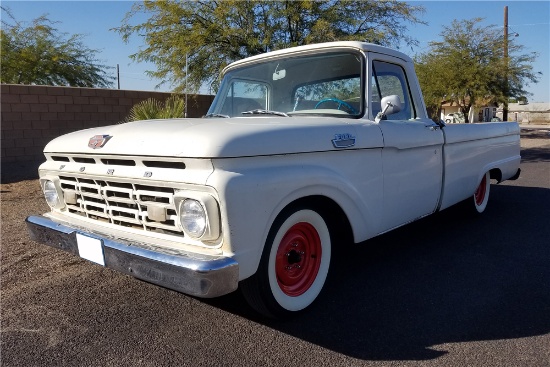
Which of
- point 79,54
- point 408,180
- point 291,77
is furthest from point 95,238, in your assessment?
point 79,54

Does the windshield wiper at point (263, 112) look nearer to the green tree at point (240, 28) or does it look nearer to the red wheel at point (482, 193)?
the red wheel at point (482, 193)

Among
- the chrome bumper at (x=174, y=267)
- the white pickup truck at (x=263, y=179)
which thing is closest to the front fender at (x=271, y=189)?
the white pickup truck at (x=263, y=179)

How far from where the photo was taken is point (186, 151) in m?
2.45

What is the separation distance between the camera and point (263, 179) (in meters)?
2.49

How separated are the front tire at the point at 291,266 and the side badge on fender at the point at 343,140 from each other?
49 cm

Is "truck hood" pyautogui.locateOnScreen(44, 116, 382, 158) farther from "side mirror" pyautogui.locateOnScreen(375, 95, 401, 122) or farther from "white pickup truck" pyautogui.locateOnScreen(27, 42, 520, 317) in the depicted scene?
"side mirror" pyautogui.locateOnScreen(375, 95, 401, 122)

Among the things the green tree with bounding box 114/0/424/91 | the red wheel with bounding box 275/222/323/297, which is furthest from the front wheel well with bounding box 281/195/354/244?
the green tree with bounding box 114/0/424/91

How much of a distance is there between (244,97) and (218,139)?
1.78 metres

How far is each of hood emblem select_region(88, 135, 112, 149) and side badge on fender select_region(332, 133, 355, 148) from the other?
148cm

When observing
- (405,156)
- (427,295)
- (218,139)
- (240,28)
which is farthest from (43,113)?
(427,295)

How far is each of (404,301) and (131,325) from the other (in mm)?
1936

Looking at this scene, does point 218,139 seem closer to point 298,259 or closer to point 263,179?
point 263,179

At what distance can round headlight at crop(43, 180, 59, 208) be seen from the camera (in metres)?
3.34

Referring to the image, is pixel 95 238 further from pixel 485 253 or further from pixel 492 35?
pixel 492 35
